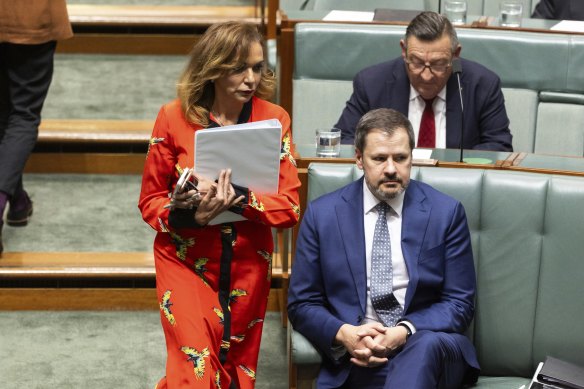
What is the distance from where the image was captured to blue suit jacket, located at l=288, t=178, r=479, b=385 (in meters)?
2.13

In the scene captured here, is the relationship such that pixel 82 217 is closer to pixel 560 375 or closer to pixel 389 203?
pixel 389 203

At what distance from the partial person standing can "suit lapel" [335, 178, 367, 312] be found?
3.91ft

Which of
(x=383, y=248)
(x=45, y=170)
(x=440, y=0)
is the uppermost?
(x=440, y=0)

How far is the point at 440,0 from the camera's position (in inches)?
150

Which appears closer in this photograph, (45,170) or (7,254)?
(7,254)

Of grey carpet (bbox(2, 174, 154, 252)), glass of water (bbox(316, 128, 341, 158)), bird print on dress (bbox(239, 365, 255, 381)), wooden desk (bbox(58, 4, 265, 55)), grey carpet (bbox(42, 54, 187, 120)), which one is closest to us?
bird print on dress (bbox(239, 365, 255, 381))

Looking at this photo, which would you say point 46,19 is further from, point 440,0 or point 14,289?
point 440,0

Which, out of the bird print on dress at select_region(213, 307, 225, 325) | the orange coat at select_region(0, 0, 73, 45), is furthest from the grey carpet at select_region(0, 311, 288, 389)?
the orange coat at select_region(0, 0, 73, 45)

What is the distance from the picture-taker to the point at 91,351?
2803 mm

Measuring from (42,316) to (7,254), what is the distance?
24 centimetres

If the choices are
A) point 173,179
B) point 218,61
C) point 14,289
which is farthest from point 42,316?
point 218,61

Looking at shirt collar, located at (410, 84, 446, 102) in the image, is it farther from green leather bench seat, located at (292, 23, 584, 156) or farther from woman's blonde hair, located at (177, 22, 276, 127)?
woman's blonde hair, located at (177, 22, 276, 127)

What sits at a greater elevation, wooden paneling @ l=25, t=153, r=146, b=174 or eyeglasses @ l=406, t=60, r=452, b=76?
eyeglasses @ l=406, t=60, r=452, b=76

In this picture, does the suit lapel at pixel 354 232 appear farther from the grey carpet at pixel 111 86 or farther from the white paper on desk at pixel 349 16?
the grey carpet at pixel 111 86
